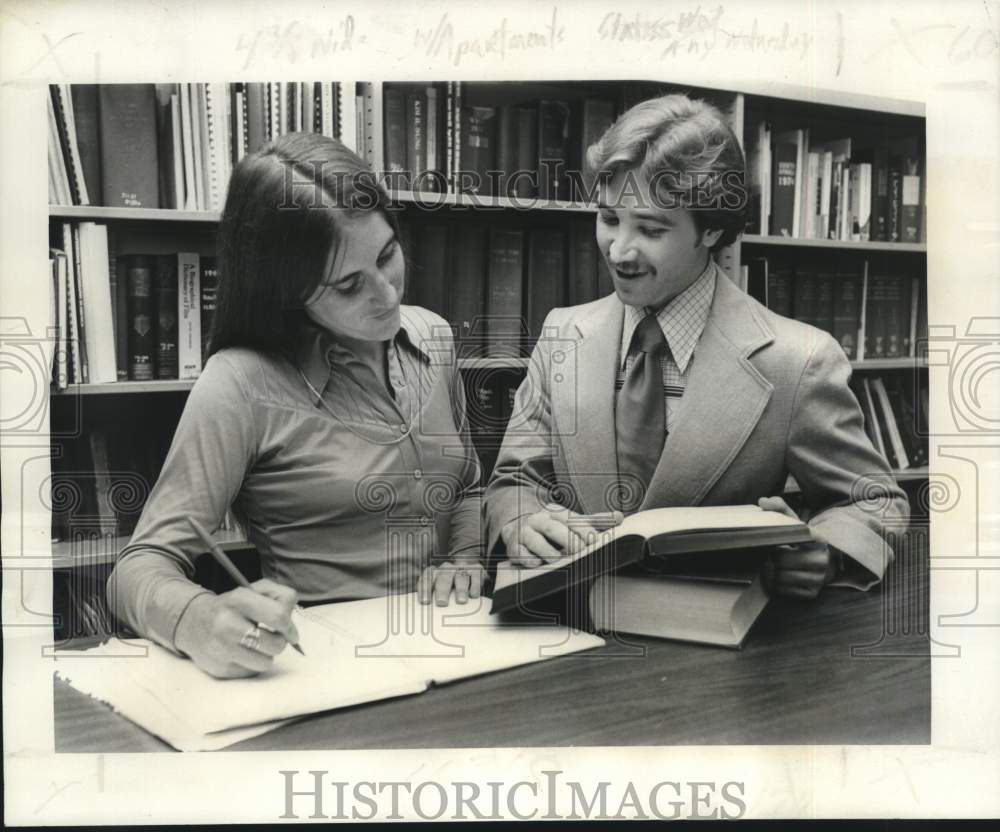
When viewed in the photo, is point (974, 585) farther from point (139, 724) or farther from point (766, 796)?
point (139, 724)

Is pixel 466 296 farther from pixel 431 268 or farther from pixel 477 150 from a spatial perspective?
pixel 477 150

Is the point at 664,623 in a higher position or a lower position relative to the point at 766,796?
higher

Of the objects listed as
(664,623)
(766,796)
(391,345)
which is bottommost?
(766,796)

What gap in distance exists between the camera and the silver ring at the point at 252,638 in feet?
4.06

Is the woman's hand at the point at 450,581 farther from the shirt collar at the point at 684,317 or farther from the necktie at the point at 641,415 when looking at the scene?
the shirt collar at the point at 684,317

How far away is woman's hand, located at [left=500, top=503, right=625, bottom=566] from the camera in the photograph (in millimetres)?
1329

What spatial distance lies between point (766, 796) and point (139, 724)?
2.87ft

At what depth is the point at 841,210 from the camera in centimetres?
144

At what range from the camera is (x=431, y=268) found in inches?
53.1

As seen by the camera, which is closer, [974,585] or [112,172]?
A: [112,172]

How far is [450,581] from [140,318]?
0.57 meters

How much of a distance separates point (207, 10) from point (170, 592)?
81cm

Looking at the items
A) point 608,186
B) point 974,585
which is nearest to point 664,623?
point 974,585

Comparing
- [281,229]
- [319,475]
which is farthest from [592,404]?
[281,229]
